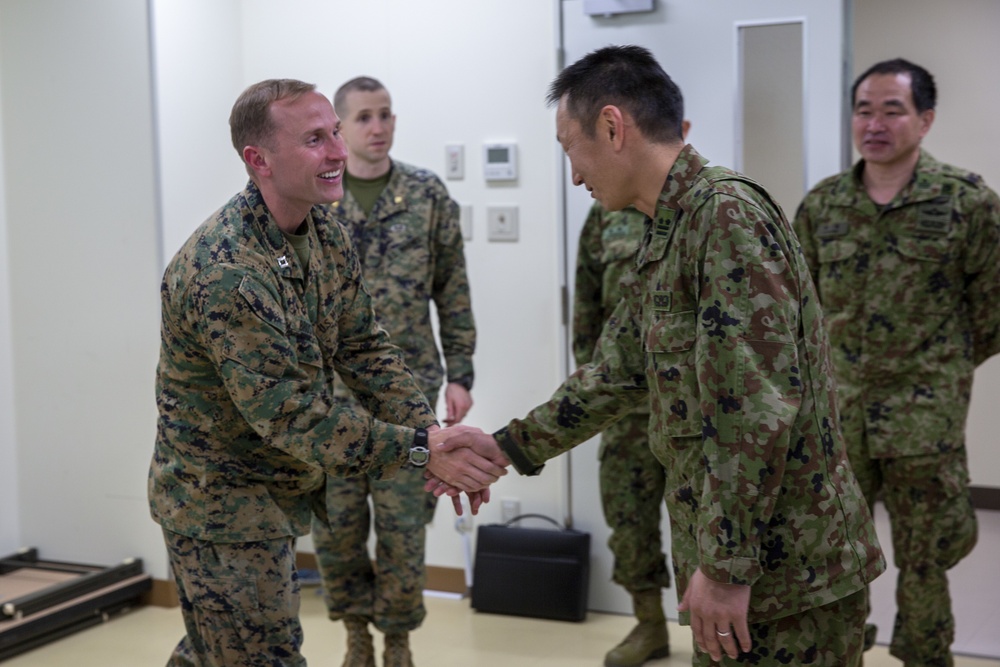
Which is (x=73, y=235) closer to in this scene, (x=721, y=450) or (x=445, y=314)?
(x=445, y=314)

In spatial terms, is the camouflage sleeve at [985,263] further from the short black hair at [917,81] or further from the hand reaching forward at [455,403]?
the hand reaching forward at [455,403]

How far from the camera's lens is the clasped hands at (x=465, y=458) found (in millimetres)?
2566

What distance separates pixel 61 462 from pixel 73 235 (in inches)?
35.7

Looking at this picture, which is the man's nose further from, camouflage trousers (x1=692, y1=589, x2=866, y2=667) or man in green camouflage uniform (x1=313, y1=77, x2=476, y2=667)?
camouflage trousers (x1=692, y1=589, x2=866, y2=667)

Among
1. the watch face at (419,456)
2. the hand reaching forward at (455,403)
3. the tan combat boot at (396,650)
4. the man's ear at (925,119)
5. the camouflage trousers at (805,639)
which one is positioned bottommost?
the tan combat boot at (396,650)

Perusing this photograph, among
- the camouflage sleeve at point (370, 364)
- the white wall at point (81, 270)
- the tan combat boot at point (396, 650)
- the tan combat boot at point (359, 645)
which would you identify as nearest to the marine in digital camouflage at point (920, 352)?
the camouflage sleeve at point (370, 364)

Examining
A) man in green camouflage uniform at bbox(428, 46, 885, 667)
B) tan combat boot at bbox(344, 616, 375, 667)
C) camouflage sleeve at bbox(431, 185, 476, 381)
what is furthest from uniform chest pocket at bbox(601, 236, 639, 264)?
man in green camouflage uniform at bbox(428, 46, 885, 667)

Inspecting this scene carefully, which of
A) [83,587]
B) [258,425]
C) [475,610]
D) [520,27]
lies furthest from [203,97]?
[258,425]

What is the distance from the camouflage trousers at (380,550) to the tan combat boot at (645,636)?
0.71 metres

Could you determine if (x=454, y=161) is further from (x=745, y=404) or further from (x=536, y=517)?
(x=745, y=404)

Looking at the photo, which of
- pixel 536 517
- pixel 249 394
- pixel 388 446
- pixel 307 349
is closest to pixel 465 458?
pixel 388 446

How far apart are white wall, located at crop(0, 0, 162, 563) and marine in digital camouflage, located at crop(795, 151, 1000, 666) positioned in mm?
2589

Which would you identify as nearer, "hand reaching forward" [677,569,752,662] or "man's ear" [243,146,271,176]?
"hand reaching forward" [677,569,752,662]

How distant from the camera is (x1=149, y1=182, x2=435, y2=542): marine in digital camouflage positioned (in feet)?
7.42
